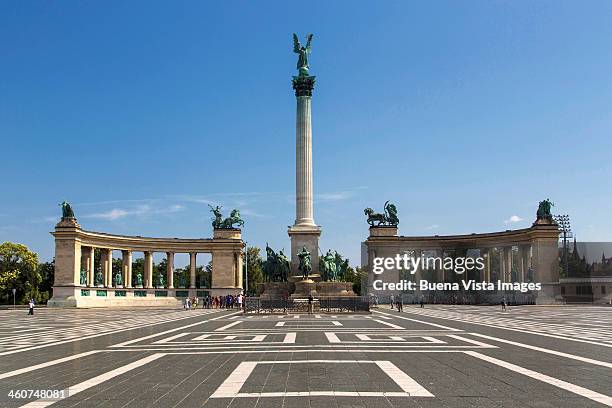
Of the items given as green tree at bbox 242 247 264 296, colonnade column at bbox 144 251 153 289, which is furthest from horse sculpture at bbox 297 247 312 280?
green tree at bbox 242 247 264 296

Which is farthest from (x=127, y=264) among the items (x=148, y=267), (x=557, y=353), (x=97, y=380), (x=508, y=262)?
(x=97, y=380)

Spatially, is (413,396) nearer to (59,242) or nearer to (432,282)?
(59,242)

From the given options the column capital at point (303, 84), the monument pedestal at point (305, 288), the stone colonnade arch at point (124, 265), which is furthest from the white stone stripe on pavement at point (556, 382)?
the stone colonnade arch at point (124, 265)

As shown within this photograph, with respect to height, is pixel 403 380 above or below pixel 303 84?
below

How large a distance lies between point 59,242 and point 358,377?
271 feet

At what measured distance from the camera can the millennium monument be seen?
73000mm

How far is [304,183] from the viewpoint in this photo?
75.1 m

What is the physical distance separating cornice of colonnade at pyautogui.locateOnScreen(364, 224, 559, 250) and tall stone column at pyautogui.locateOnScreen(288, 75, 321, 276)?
30.2 m

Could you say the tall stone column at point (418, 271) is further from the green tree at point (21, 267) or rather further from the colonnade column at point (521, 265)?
the green tree at point (21, 267)

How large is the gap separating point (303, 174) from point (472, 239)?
35543mm

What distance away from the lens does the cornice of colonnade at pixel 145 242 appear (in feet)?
289

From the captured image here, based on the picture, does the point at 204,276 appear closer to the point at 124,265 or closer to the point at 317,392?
the point at 124,265

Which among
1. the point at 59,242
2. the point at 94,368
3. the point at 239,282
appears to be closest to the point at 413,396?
the point at 94,368

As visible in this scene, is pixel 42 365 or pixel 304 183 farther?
pixel 304 183
